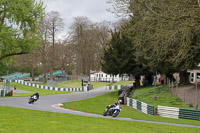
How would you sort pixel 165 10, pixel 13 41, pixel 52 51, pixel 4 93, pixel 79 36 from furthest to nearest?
pixel 79 36, pixel 52 51, pixel 4 93, pixel 13 41, pixel 165 10

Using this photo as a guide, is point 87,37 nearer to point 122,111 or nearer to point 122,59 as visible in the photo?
point 122,59

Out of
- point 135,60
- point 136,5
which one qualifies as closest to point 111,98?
point 135,60

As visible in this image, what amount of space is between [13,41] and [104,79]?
171ft

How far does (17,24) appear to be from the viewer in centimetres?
2772

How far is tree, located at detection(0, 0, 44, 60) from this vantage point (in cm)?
2685

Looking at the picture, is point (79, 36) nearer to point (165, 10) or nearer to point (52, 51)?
point (52, 51)

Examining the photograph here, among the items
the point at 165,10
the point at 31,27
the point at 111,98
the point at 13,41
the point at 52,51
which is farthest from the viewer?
the point at 52,51

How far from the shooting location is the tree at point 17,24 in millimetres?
26850

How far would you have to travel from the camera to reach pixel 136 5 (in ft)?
Answer: 56.4

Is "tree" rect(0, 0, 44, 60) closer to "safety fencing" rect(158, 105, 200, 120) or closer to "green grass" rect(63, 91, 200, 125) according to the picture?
"green grass" rect(63, 91, 200, 125)

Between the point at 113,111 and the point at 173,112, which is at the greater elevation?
the point at 113,111

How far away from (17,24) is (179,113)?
17956 millimetres

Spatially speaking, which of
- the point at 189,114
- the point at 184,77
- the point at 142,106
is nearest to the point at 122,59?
the point at 184,77

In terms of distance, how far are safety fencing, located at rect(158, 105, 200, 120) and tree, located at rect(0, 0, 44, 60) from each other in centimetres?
1519
